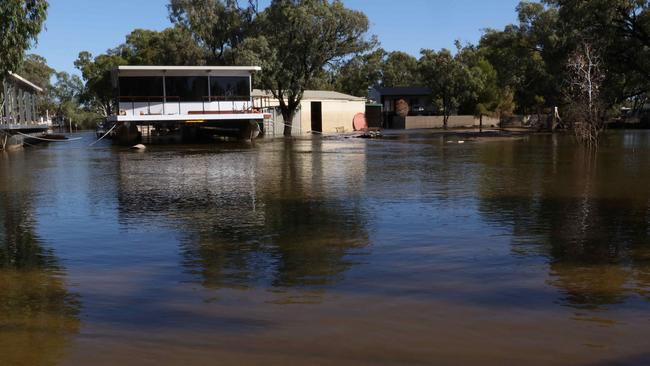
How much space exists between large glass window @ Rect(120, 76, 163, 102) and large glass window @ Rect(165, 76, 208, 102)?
564mm

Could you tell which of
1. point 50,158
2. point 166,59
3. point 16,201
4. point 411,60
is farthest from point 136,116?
point 411,60

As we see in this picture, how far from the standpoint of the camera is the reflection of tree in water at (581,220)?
256 inches

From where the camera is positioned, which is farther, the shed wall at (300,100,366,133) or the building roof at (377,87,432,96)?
the building roof at (377,87,432,96)

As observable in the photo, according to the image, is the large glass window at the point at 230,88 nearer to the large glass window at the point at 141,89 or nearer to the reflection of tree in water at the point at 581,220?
the large glass window at the point at 141,89

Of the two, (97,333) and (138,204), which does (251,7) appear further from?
(97,333)

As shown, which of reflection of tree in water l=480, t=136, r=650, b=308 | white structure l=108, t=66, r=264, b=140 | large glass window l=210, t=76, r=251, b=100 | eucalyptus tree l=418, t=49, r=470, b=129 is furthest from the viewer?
eucalyptus tree l=418, t=49, r=470, b=129

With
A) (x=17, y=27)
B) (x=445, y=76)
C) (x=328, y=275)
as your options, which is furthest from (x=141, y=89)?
(x=445, y=76)

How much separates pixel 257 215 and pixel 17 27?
1769 cm

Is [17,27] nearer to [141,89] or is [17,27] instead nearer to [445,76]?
[141,89]

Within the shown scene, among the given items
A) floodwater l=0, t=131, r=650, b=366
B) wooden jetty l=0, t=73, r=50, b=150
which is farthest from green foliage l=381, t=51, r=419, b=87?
floodwater l=0, t=131, r=650, b=366

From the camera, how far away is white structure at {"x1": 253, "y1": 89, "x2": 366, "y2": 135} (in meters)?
53.0

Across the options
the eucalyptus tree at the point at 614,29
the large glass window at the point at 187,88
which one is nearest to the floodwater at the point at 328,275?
the large glass window at the point at 187,88

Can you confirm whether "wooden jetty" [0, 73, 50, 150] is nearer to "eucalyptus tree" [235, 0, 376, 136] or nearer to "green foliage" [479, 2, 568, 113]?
"eucalyptus tree" [235, 0, 376, 136]

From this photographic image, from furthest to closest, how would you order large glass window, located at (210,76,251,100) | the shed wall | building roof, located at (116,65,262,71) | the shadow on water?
the shed wall, large glass window, located at (210,76,251,100), building roof, located at (116,65,262,71), the shadow on water
